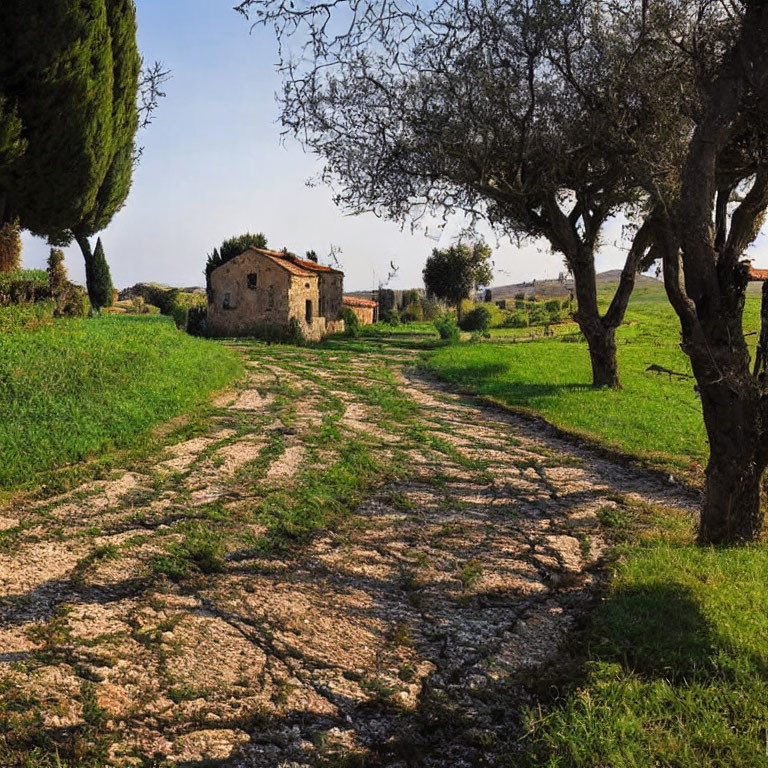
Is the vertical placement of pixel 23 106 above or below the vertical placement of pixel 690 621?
above

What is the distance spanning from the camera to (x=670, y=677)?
3.66m

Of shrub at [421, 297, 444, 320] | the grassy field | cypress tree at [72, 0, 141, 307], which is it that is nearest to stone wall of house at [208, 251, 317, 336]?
cypress tree at [72, 0, 141, 307]

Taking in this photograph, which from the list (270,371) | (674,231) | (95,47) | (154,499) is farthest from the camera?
(95,47)

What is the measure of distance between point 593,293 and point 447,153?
5.81 metres

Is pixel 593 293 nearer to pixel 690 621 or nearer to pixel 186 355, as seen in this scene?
pixel 186 355

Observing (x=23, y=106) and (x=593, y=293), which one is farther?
(x=23, y=106)

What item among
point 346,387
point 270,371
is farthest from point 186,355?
point 346,387

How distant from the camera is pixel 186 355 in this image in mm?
14938

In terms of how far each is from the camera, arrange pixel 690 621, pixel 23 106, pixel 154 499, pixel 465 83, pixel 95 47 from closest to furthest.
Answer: pixel 690 621
pixel 154 499
pixel 465 83
pixel 23 106
pixel 95 47

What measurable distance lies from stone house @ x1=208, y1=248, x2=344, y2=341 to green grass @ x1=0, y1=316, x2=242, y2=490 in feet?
44.8

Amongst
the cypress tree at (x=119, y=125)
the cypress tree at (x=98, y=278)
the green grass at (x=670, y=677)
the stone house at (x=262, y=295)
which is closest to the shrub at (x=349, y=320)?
the stone house at (x=262, y=295)

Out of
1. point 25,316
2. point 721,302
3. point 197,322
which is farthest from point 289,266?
point 721,302

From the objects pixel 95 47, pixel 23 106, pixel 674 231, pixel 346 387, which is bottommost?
pixel 346 387

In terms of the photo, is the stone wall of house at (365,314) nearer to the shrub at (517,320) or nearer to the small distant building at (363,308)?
the small distant building at (363,308)
